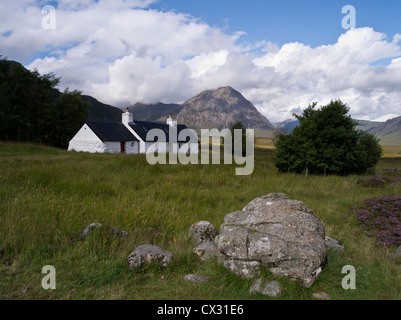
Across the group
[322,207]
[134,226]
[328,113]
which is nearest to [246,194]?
[322,207]

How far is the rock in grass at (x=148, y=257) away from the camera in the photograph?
407 centimetres

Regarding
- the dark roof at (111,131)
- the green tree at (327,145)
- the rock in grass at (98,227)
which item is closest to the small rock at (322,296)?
the rock in grass at (98,227)

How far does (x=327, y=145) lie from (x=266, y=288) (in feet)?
54.0

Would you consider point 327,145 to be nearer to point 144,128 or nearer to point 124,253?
point 124,253

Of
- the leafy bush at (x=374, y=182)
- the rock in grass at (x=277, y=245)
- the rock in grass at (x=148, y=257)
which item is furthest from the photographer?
the leafy bush at (x=374, y=182)

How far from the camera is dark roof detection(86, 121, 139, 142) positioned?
38216mm

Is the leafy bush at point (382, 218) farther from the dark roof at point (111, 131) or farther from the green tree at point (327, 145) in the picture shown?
the dark roof at point (111, 131)

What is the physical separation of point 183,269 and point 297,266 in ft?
6.00

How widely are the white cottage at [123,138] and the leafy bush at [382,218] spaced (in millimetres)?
35879

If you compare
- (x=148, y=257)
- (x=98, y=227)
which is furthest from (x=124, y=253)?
(x=98, y=227)

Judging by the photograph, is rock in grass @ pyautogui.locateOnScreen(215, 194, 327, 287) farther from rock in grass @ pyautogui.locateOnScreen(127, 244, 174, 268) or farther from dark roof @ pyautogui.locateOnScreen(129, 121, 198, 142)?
dark roof @ pyautogui.locateOnScreen(129, 121, 198, 142)

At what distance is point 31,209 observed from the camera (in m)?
5.64

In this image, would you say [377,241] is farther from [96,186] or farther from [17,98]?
[17,98]

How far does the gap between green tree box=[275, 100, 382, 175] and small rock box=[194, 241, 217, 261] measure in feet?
48.9
